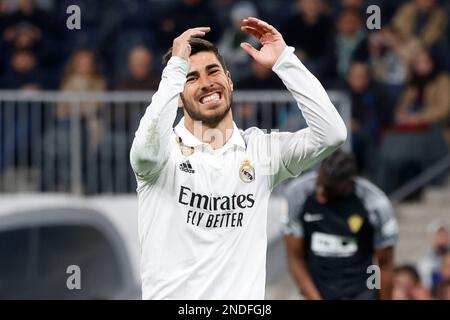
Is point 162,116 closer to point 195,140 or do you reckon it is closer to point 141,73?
point 195,140

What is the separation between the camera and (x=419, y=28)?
1346 cm

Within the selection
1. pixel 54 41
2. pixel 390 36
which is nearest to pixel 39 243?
pixel 54 41

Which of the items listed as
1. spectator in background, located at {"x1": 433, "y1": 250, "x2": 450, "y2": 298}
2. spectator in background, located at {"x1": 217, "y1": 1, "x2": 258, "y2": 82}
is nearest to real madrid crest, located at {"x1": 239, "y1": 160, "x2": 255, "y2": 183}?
spectator in background, located at {"x1": 433, "y1": 250, "x2": 450, "y2": 298}

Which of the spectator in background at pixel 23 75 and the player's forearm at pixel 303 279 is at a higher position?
the spectator in background at pixel 23 75

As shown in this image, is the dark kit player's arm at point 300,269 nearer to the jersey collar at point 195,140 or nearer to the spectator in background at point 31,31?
the jersey collar at point 195,140

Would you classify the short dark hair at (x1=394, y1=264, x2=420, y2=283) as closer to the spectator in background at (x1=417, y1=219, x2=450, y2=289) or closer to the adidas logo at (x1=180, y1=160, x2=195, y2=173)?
the spectator in background at (x1=417, y1=219, x2=450, y2=289)

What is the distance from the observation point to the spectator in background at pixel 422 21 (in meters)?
13.4

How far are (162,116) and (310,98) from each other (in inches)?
23.8

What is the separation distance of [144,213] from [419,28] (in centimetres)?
879

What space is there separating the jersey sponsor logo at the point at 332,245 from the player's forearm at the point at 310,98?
3195 mm

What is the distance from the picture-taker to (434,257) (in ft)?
38.2

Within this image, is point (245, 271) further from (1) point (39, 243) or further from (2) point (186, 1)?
(2) point (186, 1)

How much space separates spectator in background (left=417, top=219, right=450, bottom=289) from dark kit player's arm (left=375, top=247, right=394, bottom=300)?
10.1 ft

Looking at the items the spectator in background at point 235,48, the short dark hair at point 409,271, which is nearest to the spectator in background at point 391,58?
the spectator in background at point 235,48
